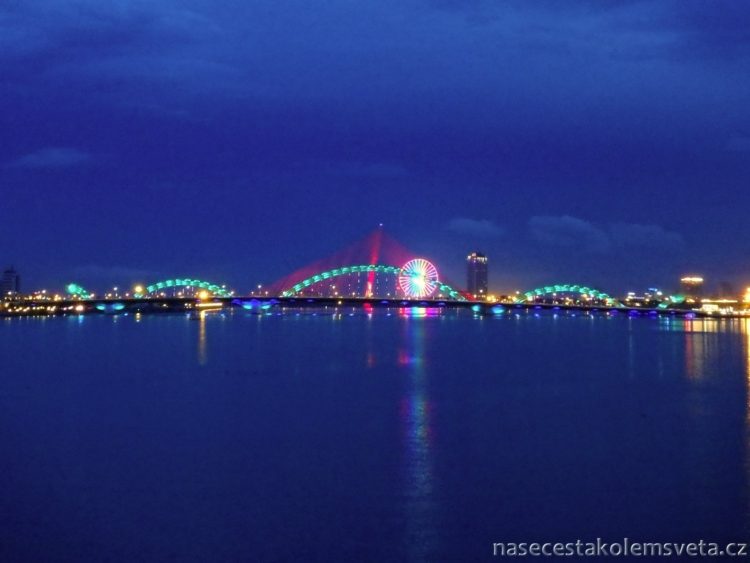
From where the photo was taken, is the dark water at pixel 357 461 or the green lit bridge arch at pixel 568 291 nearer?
the dark water at pixel 357 461

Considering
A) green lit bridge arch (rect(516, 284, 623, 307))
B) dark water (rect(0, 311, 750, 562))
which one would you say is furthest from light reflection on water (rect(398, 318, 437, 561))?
green lit bridge arch (rect(516, 284, 623, 307))

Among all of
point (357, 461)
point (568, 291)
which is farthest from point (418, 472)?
point (568, 291)

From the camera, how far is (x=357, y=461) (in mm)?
12070

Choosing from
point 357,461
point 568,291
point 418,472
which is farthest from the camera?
point 568,291

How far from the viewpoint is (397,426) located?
1502 cm

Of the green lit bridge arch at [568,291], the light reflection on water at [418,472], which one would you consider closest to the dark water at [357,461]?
the light reflection on water at [418,472]

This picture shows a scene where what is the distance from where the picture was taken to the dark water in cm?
884

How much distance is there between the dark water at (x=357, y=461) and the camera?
348 inches

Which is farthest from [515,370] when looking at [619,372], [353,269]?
[353,269]

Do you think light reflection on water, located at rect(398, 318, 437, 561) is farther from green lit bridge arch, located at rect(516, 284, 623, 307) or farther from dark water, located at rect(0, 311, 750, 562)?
green lit bridge arch, located at rect(516, 284, 623, 307)

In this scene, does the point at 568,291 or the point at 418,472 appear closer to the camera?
the point at 418,472

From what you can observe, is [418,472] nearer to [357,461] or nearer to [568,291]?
[357,461]

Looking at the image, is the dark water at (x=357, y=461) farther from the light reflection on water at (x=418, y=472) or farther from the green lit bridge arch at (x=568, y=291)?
the green lit bridge arch at (x=568, y=291)

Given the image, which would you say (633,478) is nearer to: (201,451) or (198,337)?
(201,451)
